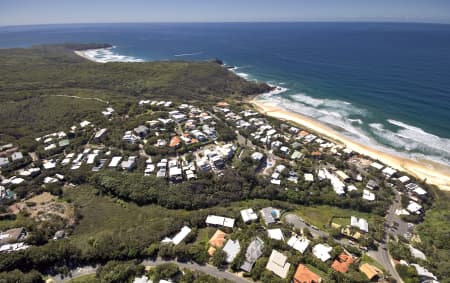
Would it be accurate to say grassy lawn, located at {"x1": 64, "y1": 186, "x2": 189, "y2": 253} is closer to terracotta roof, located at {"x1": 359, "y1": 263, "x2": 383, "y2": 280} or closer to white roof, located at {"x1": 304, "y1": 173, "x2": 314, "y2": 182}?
white roof, located at {"x1": 304, "y1": 173, "x2": 314, "y2": 182}

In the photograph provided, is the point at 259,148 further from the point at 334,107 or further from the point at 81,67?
the point at 81,67

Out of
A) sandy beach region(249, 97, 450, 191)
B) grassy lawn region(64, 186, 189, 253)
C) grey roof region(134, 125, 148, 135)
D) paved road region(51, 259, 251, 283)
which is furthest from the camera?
grey roof region(134, 125, 148, 135)

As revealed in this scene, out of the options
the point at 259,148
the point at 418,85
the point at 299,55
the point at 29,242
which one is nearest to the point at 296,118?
the point at 259,148

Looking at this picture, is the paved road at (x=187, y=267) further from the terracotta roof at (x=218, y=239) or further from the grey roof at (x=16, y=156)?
the grey roof at (x=16, y=156)

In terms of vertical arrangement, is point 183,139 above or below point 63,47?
below

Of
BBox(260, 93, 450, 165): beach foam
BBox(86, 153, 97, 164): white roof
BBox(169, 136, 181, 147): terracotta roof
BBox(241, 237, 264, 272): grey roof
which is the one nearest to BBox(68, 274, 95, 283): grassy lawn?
BBox(241, 237, 264, 272): grey roof

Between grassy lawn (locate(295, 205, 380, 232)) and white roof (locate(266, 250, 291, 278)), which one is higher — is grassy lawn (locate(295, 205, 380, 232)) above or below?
below
